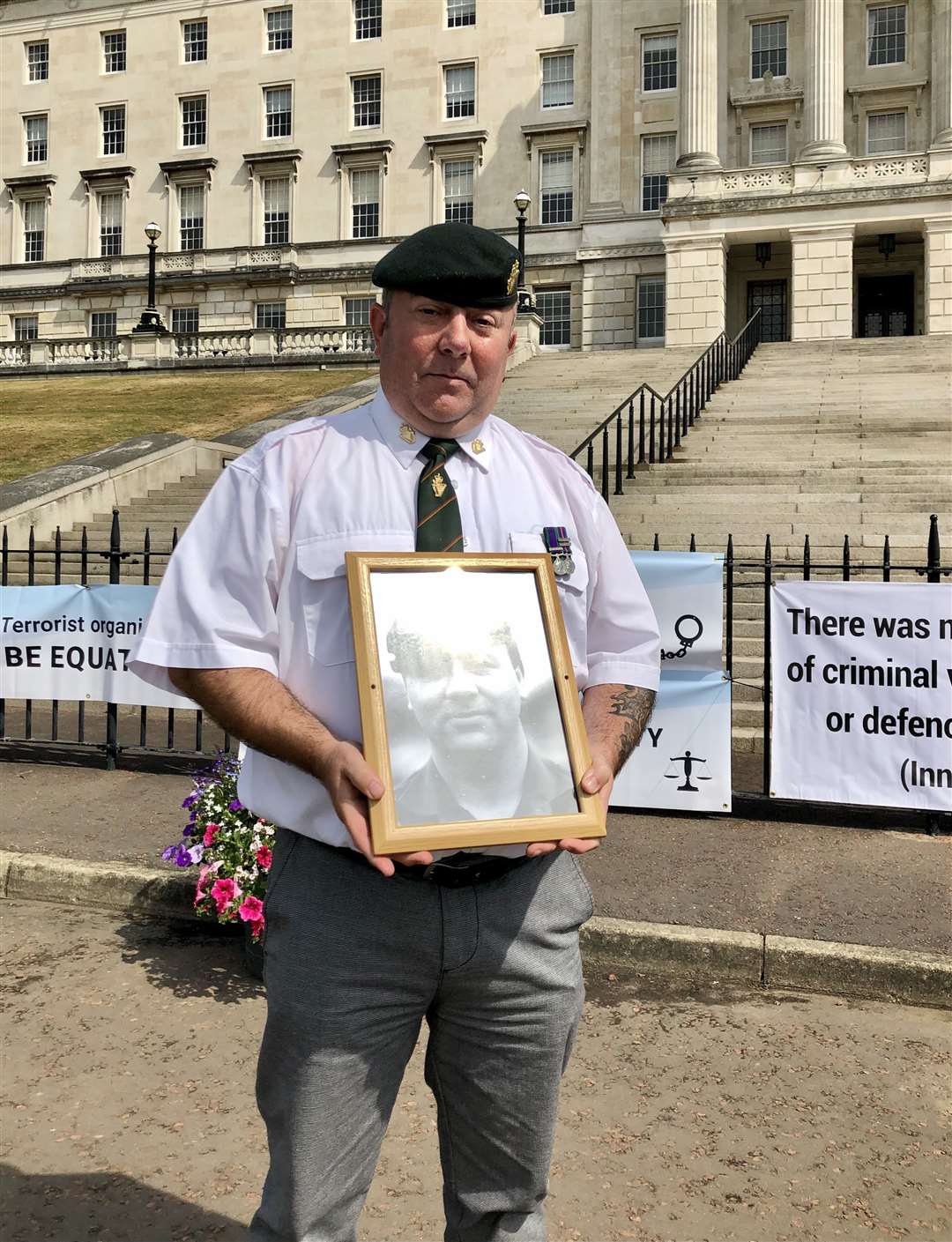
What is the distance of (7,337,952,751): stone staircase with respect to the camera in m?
10.3

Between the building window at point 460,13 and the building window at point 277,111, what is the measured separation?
795 centimetres

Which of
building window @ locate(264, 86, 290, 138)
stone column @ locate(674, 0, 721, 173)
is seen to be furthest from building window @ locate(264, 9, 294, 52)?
stone column @ locate(674, 0, 721, 173)

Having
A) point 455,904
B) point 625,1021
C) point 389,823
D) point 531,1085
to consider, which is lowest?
point 625,1021

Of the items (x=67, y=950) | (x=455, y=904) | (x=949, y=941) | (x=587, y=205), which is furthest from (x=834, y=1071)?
(x=587, y=205)

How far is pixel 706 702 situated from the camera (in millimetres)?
6570

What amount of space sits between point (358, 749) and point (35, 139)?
189ft

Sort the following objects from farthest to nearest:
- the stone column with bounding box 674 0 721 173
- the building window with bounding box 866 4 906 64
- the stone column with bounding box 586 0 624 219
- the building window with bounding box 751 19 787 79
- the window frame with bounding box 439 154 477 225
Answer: the window frame with bounding box 439 154 477 225 < the stone column with bounding box 586 0 624 219 < the building window with bounding box 751 19 787 79 < the building window with bounding box 866 4 906 64 < the stone column with bounding box 674 0 721 173

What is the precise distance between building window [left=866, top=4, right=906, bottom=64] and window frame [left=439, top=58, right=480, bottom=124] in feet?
50.3

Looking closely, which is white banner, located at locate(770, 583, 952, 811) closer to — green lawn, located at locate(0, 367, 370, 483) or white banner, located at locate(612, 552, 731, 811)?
white banner, located at locate(612, 552, 731, 811)

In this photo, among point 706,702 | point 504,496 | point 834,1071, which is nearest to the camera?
point 504,496

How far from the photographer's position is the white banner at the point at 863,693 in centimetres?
623

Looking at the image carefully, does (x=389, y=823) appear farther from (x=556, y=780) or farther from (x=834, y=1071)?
(x=834, y=1071)

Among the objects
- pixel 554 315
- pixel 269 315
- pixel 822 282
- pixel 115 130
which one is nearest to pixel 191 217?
pixel 115 130

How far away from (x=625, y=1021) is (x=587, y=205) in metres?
40.9
